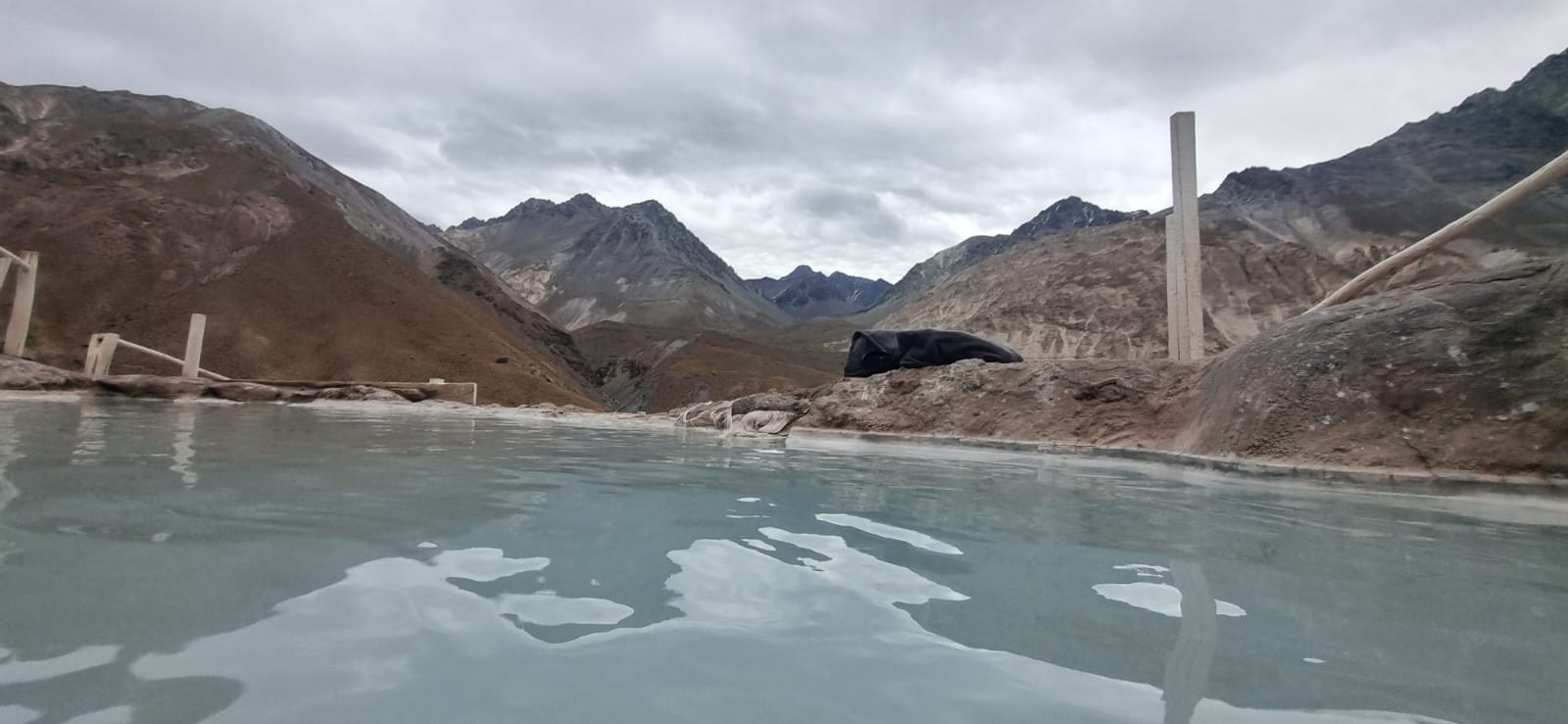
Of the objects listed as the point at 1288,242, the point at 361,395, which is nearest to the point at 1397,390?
the point at 361,395

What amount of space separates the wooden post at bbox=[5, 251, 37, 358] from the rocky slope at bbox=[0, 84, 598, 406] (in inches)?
761

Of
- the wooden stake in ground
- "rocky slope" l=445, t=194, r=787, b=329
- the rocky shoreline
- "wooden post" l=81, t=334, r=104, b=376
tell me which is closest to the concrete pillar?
the wooden stake in ground

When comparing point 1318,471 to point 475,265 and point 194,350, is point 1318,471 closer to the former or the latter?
point 194,350

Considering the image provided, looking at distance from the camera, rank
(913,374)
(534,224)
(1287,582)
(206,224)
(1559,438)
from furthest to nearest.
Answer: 1. (534,224)
2. (206,224)
3. (913,374)
4. (1559,438)
5. (1287,582)

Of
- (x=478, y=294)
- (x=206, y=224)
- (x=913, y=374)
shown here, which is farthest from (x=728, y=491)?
(x=478, y=294)

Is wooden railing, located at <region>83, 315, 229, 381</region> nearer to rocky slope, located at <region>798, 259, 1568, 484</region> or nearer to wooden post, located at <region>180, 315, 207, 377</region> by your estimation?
wooden post, located at <region>180, 315, 207, 377</region>

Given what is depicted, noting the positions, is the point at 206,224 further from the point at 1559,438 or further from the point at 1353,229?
the point at 1353,229

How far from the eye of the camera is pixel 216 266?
5319 centimetres

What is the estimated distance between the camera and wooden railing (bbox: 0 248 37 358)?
78.2 feet

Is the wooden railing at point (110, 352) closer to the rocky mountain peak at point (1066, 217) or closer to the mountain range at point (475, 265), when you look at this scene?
the mountain range at point (475, 265)

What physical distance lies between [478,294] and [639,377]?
2105 cm

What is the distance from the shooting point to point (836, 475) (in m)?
7.02

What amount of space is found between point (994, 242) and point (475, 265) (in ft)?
435

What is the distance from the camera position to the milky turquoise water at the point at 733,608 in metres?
1.71
